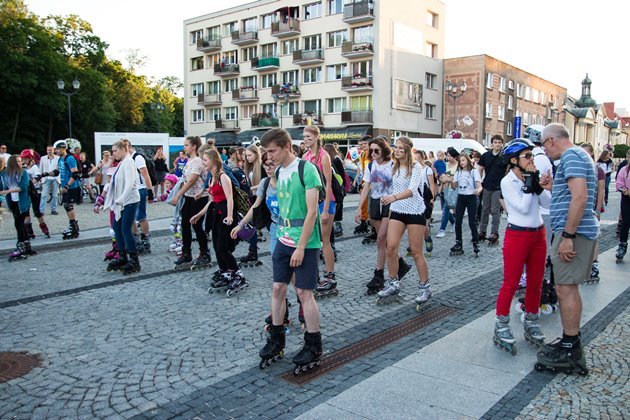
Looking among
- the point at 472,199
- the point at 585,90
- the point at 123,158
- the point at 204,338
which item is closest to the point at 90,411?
the point at 204,338

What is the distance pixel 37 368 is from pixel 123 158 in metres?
3.94

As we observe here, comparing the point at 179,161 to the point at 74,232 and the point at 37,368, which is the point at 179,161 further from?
the point at 37,368

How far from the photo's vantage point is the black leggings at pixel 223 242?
650cm

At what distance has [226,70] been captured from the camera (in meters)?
54.8

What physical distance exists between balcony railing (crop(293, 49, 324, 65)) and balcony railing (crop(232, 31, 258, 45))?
6.31 m

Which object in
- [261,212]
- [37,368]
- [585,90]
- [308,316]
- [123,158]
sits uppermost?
[585,90]

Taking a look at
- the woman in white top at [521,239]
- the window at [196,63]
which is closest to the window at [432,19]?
the window at [196,63]

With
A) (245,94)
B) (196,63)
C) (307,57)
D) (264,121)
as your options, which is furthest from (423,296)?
(196,63)

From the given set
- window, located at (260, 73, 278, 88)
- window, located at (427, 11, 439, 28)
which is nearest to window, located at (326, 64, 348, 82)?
window, located at (260, 73, 278, 88)

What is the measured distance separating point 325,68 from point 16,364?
45250 mm

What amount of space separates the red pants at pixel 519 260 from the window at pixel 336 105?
1681 inches

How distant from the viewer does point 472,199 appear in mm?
9453

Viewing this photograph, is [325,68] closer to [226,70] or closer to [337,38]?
[337,38]

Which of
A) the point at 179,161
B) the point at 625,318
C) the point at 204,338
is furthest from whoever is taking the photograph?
the point at 179,161
